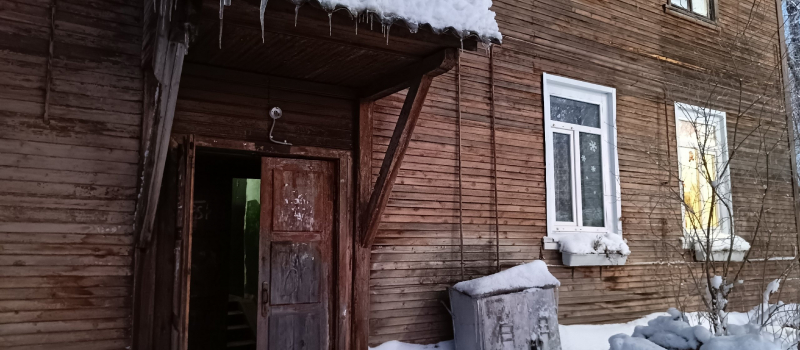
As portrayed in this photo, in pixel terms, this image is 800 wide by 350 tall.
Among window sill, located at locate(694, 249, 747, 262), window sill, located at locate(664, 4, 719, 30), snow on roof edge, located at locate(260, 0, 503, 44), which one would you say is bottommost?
window sill, located at locate(694, 249, 747, 262)

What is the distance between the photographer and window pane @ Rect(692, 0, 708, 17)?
29.1 feet

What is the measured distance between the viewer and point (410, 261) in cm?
566

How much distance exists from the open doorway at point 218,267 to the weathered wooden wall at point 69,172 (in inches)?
109

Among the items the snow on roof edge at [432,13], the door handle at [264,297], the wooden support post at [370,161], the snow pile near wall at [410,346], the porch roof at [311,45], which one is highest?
the snow on roof edge at [432,13]

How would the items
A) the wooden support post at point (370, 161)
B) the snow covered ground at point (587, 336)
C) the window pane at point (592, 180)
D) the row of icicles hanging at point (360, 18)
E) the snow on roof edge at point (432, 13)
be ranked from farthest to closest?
the window pane at point (592, 180), the snow covered ground at point (587, 336), the wooden support post at point (370, 161), the snow on roof edge at point (432, 13), the row of icicles hanging at point (360, 18)

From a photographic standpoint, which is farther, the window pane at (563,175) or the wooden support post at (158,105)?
the window pane at (563,175)

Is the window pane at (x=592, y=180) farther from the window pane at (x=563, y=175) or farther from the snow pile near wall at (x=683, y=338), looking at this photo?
the snow pile near wall at (x=683, y=338)

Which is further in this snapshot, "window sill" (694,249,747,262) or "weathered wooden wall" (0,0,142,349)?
"window sill" (694,249,747,262)

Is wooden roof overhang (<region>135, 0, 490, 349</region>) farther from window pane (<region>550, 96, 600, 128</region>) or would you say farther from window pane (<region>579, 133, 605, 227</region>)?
window pane (<region>579, 133, 605, 227</region>)

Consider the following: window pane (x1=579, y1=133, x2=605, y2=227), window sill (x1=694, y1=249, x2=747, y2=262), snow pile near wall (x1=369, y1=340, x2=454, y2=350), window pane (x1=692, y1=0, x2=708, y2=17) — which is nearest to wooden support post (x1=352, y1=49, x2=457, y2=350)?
snow pile near wall (x1=369, y1=340, x2=454, y2=350)

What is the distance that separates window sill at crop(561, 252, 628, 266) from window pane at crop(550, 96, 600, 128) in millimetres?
1758

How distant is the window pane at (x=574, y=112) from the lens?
7.12 metres

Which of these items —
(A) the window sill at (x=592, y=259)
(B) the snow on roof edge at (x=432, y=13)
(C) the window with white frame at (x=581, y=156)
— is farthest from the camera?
(C) the window with white frame at (x=581, y=156)

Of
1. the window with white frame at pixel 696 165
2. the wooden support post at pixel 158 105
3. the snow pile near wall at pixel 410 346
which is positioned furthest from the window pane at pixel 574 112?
the wooden support post at pixel 158 105
